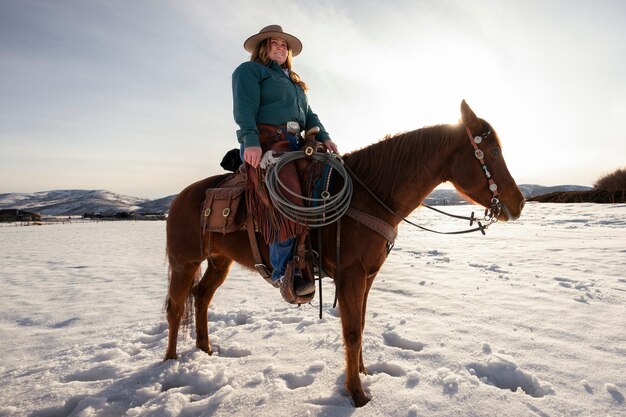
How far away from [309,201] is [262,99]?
1.06m

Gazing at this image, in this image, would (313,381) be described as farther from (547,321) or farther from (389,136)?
(547,321)

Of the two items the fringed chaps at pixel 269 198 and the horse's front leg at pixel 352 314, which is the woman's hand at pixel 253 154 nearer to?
the fringed chaps at pixel 269 198

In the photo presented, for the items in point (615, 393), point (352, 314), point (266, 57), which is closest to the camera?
point (615, 393)

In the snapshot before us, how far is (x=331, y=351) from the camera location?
338 cm

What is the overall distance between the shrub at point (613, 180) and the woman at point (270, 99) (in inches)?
2073

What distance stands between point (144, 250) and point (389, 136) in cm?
1221

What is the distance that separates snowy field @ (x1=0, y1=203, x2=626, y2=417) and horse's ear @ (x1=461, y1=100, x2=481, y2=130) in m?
2.17

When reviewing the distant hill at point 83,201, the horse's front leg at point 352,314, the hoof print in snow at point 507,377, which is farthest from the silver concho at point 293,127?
the distant hill at point 83,201

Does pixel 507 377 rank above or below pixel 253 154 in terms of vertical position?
below

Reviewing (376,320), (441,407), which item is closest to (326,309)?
(376,320)

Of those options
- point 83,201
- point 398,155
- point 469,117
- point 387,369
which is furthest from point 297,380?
point 83,201

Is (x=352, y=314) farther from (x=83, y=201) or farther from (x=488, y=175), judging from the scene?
(x=83, y=201)

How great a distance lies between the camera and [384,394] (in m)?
2.59

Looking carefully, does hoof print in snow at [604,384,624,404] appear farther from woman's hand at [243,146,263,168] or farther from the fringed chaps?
woman's hand at [243,146,263,168]
